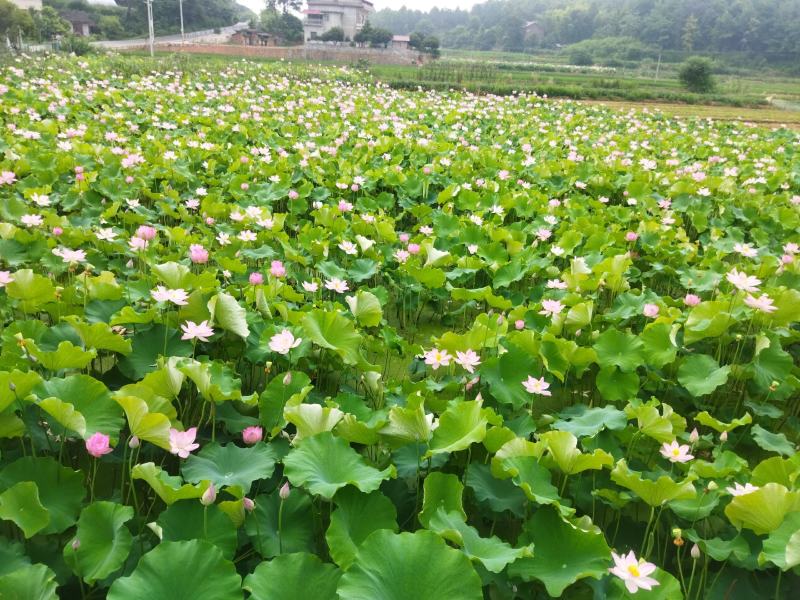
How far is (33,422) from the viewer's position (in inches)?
57.7

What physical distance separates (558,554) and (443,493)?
277 mm

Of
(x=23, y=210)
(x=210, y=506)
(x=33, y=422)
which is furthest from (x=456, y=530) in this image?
(x=23, y=210)

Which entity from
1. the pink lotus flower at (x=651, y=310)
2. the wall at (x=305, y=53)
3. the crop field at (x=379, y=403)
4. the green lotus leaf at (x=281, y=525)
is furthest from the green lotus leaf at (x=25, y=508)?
the wall at (x=305, y=53)

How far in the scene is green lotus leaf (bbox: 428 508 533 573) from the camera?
1132 millimetres

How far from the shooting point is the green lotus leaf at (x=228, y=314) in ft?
5.91

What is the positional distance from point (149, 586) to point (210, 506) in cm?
22

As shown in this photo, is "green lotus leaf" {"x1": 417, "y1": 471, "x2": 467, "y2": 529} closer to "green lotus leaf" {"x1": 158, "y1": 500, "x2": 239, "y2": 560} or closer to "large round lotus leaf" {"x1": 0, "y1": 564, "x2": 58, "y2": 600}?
"green lotus leaf" {"x1": 158, "y1": 500, "x2": 239, "y2": 560}

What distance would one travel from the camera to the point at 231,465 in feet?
4.58

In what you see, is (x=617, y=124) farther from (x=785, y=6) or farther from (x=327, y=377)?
(x=785, y=6)

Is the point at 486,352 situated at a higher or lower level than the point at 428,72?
lower

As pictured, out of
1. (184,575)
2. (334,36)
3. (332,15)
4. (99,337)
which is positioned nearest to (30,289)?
(99,337)

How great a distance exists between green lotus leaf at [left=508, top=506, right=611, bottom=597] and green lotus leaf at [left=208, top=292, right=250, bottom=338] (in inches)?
40.9

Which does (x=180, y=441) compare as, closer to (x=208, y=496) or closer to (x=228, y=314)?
(x=208, y=496)

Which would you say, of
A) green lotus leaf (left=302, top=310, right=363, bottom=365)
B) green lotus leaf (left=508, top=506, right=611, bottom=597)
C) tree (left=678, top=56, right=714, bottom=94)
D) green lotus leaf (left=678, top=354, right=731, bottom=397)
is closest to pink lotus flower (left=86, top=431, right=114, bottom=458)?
green lotus leaf (left=302, top=310, right=363, bottom=365)
